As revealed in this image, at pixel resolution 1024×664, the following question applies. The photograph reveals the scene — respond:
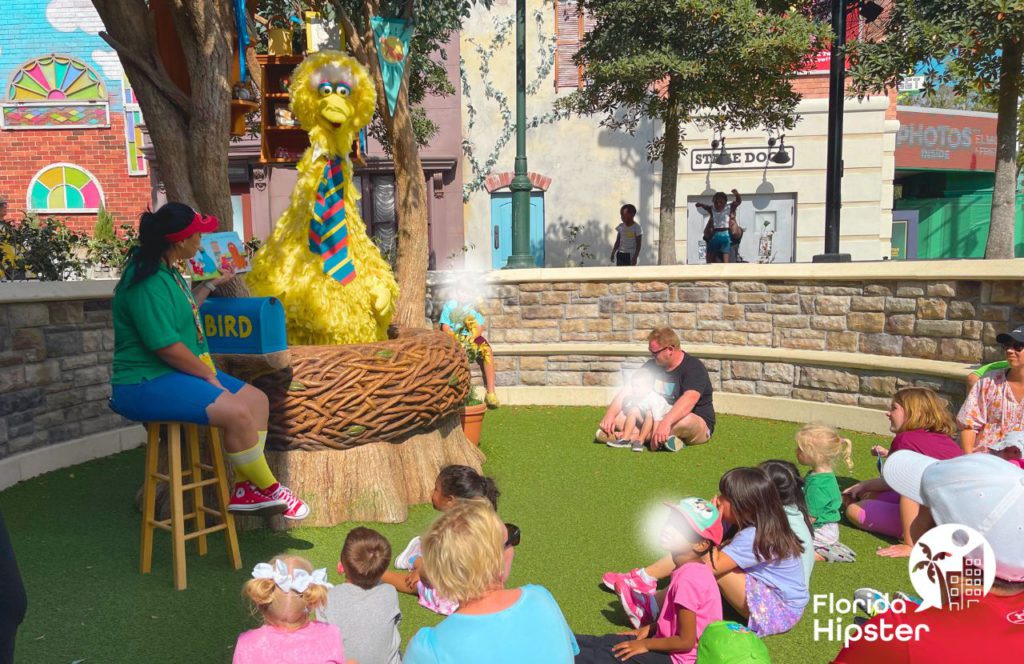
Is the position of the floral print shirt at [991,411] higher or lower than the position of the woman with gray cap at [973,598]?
lower

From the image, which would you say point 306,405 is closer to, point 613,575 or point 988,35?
point 613,575

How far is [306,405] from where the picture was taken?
450cm

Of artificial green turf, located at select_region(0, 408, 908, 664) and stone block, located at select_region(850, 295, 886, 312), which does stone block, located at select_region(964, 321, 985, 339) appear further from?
artificial green turf, located at select_region(0, 408, 908, 664)

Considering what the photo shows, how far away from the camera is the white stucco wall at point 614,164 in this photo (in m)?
14.7

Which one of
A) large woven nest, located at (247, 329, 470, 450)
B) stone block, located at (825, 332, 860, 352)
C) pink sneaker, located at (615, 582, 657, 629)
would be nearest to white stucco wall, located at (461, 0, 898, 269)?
stone block, located at (825, 332, 860, 352)

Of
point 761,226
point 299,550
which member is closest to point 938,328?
point 299,550

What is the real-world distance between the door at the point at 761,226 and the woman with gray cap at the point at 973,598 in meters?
13.6

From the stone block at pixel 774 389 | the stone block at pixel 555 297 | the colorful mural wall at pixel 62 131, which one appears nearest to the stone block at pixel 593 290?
the stone block at pixel 555 297

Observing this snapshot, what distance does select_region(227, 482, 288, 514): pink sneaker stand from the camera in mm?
3814

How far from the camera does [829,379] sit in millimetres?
7336

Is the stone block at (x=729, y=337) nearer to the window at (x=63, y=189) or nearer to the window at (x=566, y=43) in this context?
the window at (x=566, y=43)

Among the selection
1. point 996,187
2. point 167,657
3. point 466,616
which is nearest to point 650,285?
point 996,187

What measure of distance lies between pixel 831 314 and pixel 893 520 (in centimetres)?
316

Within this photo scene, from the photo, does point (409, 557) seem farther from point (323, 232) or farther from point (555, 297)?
point (555, 297)
